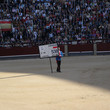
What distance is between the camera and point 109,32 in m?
19.0

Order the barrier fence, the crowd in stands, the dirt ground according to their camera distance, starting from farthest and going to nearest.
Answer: the crowd in stands
the barrier fence
the dirt ground

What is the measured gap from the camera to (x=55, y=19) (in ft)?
65.7

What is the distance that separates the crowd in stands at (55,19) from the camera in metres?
19.1

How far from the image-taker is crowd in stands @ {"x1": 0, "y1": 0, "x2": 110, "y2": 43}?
752 inches

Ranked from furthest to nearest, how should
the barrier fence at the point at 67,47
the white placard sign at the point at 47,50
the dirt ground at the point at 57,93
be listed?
the barrier fence at the point at 67,47
the white placard sign at the point at 47,50
the dirt ground at the point at 57,93

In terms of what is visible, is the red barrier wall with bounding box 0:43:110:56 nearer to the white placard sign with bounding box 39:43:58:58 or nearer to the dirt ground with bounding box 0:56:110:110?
the white placard sign with bounding box 39:43:58:58

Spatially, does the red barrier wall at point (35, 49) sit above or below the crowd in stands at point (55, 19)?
below

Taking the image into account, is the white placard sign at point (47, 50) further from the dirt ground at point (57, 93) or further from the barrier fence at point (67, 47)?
the barrier fence at point (67, 47)

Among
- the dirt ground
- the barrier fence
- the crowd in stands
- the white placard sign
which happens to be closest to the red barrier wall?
the barrier fence

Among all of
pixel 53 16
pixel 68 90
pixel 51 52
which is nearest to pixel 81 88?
pixel 68 90

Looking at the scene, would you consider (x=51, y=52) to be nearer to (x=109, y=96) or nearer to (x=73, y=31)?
(x=109, y=96)

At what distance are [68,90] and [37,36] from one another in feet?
40.6

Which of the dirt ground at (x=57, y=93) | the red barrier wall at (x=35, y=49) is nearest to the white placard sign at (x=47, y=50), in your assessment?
the dirt ground at (x=57, y=93)

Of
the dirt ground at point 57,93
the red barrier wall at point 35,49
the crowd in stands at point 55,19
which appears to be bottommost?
the red barrier wall at point 35,49
